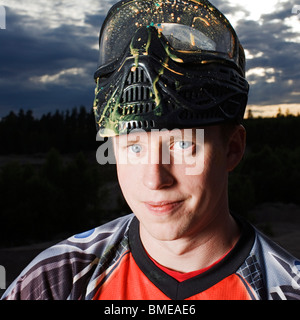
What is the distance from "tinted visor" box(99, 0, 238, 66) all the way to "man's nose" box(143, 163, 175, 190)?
0.55 m

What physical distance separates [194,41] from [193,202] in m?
0.74

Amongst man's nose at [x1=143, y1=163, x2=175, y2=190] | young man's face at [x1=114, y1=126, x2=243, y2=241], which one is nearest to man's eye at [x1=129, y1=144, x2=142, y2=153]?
young man's face at [x1=114, y1=126, x2=243, y2=241]

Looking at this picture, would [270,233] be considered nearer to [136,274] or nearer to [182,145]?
[136,274]

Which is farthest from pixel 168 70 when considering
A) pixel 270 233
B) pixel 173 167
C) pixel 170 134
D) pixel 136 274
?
pixel 270 233

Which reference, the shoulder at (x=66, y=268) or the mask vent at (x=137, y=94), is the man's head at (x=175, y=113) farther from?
the shoulder at (x=66, y=268)

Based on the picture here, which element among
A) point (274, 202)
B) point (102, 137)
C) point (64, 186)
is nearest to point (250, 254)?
point (102, 137)

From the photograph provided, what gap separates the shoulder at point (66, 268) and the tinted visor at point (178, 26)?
924 mm

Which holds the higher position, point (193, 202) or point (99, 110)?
point (99, 110)

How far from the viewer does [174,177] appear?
1793 millimetres

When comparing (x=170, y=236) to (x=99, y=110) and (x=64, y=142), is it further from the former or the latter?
(x=64, y=142)

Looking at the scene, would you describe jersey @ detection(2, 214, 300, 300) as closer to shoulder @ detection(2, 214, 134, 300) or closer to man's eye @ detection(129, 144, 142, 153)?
shoulder @ detection(2, 214, 134, 300)

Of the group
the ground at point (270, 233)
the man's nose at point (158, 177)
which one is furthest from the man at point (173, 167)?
the ground at point (270, 233)

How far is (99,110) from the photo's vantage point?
205 centimetres

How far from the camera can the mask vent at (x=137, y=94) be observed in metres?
1.82
